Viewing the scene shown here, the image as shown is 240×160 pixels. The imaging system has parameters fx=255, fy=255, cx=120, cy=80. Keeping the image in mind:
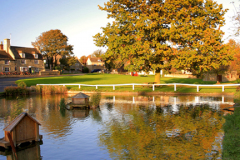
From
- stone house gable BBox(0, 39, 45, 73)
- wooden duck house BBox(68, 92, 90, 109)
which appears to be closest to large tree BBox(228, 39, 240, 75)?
wooden duck house BBox(68, 92, 90, 109)

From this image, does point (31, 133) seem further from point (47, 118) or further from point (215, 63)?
point (215, 63)

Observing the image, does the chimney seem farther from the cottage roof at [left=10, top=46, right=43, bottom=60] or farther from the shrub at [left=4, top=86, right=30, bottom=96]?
the shrub at [left=4, top=86, right=30, bottom=96]

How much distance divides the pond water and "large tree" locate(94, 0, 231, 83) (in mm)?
13865

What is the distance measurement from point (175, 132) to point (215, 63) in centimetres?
2193

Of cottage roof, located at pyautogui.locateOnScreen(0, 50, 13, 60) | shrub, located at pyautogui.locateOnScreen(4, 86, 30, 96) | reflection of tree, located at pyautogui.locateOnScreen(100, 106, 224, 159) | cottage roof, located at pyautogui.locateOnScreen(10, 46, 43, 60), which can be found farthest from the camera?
cottage roof, located at pyautogui.locateOnScreen(10, 46, 43, 60)

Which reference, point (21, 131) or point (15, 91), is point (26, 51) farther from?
point (21, 131)

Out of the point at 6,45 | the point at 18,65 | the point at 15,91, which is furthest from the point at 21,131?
the point at 6,45

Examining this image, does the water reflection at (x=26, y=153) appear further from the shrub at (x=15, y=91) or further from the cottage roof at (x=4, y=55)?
the cottage roof at (x=4, y=55)

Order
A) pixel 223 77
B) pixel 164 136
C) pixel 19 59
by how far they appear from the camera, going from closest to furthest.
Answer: pixel 164 136 → pixel 223 77 → pixel 19 59

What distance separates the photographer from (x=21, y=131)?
419 inches

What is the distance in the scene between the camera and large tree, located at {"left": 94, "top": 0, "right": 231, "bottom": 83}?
100 ft

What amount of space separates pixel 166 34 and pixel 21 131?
23782mm

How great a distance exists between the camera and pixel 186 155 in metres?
9.24

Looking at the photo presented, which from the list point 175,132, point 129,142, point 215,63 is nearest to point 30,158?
point 129,142
